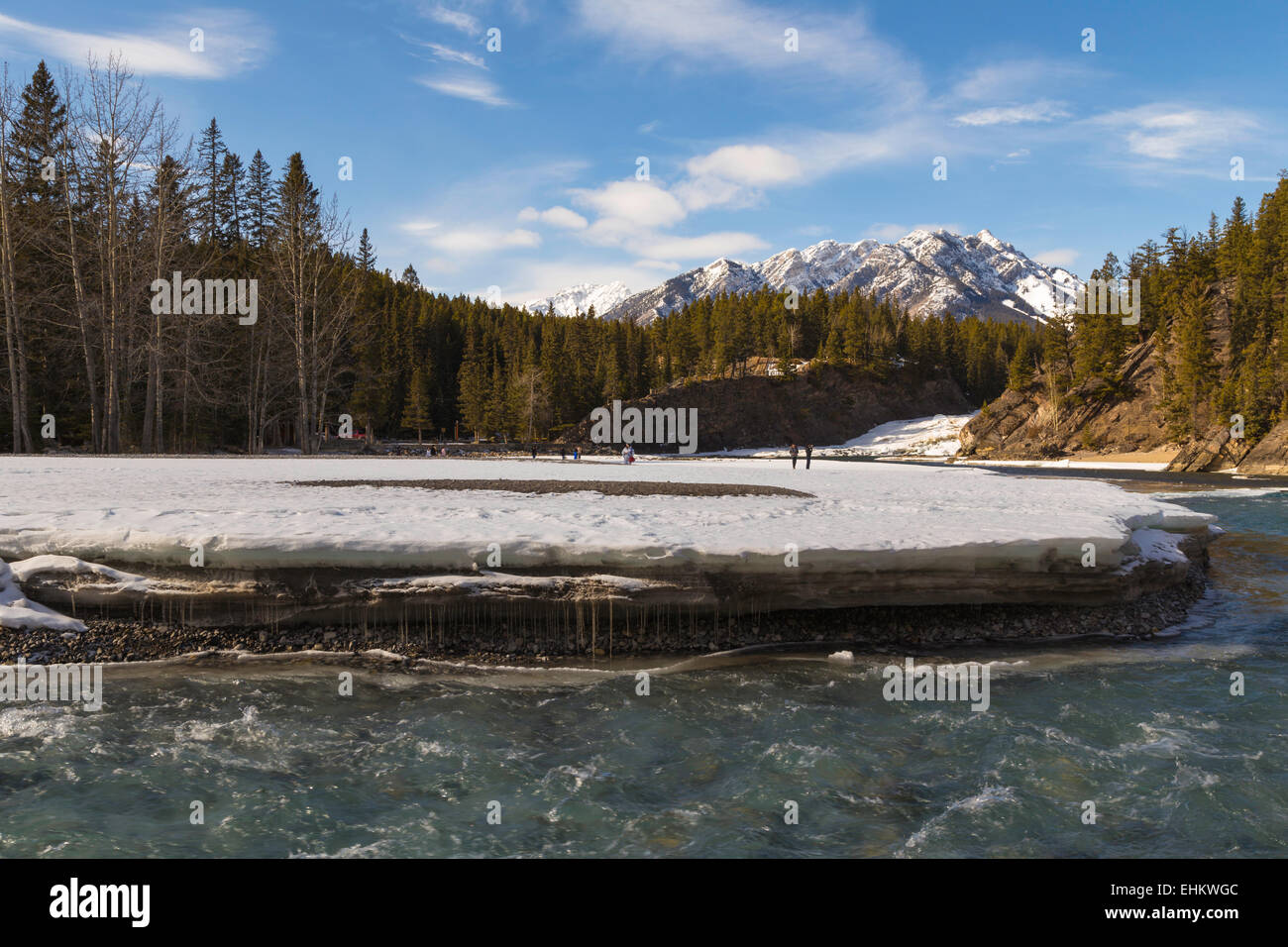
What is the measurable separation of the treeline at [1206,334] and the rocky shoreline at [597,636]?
63345 millimetres

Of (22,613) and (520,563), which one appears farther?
(520,563)

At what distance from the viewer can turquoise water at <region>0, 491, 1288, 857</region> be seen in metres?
5.75

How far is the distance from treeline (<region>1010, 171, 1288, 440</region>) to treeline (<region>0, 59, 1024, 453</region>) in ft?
137

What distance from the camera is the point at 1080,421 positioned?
8388cm

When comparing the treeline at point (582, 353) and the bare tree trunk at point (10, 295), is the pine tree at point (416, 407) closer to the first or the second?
the treeline at point (582, 353)

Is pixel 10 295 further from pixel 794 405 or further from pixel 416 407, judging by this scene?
pixel 794 405

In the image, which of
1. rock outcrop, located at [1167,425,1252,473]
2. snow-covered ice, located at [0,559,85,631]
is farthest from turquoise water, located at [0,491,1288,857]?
rock outcrop, located at [1167,425,1252,473]

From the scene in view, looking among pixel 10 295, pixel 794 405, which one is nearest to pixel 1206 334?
pixel 794 405

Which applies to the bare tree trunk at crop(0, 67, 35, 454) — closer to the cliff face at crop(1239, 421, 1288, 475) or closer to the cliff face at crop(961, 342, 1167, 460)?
the cliff face at crop(1239, 421, 1288, 475)

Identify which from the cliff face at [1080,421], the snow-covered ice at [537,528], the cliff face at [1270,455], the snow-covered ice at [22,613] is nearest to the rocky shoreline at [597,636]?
the snow-covered ice at [22,613]

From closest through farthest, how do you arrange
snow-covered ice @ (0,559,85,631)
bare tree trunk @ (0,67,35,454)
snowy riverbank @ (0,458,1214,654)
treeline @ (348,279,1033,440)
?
snow-covered ice @ (0,559,85,631) → snowy riverbank @ (0,458,1214,654) → bare tree trunk @ (0,67,35,454) → treeline @ (348,279,1033,440)

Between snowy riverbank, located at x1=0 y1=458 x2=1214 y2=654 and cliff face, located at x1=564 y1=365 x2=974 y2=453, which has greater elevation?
cliff face, located at x1=564 y1=365 x2=974 y2=453

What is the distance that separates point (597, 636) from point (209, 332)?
48423mm

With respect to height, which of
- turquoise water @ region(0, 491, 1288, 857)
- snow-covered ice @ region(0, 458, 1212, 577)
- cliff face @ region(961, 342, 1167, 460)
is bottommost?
turquoise water @ region(0, 491, 1288, 857)
